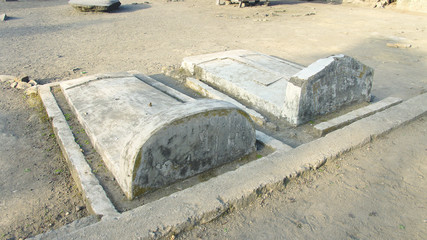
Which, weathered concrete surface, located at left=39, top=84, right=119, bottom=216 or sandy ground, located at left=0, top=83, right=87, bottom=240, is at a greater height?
weathered concrete surface, located at left=39, top=84, right=119, bottom=216

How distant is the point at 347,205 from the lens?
2402 millimetres

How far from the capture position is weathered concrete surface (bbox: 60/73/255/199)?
237cm

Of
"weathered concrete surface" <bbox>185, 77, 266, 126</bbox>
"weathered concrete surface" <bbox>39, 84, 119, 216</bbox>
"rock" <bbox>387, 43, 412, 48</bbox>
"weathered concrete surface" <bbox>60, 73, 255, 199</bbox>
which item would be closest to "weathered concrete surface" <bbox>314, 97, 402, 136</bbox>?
"weathered concrete surface" <bbox>185, 77, 266, 126</bbox>

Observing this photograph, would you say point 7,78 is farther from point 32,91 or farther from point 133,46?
point 133,46

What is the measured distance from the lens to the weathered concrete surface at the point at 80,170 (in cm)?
236

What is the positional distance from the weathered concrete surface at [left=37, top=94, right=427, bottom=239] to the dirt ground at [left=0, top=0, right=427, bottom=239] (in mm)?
768

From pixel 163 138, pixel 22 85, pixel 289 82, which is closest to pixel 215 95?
pixel 289 82

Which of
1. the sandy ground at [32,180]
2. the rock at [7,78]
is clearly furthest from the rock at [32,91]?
the rock at [7,78]

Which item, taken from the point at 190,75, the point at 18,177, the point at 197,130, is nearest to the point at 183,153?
the point at 197,130

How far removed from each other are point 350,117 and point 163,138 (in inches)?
91.1

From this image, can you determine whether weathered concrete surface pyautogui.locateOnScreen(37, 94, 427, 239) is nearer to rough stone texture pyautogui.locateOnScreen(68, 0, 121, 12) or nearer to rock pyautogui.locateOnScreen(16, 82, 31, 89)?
rock pyautogui.locateOnScreen(16, 82, 31, 89)

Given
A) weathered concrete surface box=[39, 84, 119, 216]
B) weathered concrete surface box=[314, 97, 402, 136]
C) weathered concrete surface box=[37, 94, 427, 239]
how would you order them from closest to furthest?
weathered concrete surface box=[37, 94, 427, 239] → weathered concrete surface box=[39, 84, 119, 216] → weathered concrete surface box=[314, 97, 402, 136]

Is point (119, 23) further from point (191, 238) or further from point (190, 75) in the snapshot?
point (191, 238)

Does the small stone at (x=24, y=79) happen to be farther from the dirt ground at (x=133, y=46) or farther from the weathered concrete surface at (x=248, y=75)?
the weathered concrete surface at (x=248, y=75)
